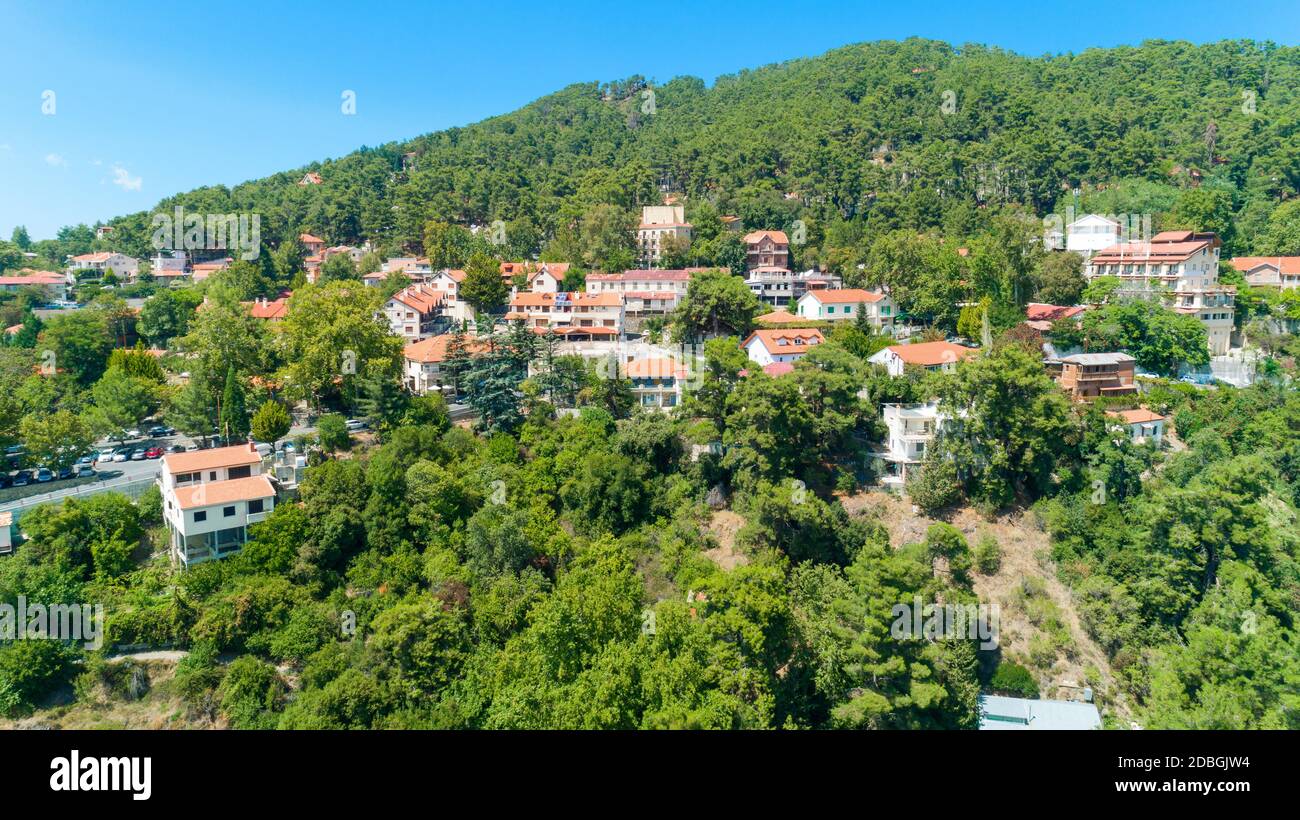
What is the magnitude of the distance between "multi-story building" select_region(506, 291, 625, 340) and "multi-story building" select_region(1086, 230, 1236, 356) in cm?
2047

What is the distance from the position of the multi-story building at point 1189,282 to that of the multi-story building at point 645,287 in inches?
718

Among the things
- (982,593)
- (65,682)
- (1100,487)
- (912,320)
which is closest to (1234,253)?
(912,320)

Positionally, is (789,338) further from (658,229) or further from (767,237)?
(658,229)

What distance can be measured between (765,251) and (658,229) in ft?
22.9

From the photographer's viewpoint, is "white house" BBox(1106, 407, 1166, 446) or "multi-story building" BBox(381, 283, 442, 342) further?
"multi-story building" BBox(381, 283, 442, 342)

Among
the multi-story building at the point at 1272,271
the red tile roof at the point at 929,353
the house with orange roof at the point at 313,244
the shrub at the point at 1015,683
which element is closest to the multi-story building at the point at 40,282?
the house with orange roof at the point at 313,244

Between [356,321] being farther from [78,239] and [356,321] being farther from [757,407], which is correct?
[78,239]

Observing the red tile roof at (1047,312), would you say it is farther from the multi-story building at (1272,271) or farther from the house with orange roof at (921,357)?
the multi-story building at (1272,271)

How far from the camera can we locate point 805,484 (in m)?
22.4

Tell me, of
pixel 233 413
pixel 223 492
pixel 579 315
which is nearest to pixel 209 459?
pixel 223 492

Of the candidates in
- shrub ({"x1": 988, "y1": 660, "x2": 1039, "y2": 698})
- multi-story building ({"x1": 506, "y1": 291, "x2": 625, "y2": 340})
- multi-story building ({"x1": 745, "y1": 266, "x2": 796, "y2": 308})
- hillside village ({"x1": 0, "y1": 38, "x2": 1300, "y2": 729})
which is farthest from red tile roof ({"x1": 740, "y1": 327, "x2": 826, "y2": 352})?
shrub ({"x1": 988, "y1": 660, "x2": 1039, "y2": 698})

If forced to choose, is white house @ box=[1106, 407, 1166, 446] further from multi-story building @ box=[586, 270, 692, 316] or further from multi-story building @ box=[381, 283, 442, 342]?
multi-story building @ box=[381, 283, 442, 342]

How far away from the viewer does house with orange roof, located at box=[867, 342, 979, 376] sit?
85.2 ft

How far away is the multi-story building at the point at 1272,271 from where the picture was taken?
3322 cm
